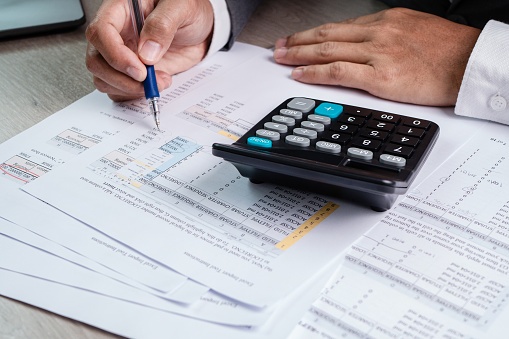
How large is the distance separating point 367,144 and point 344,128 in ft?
0.12

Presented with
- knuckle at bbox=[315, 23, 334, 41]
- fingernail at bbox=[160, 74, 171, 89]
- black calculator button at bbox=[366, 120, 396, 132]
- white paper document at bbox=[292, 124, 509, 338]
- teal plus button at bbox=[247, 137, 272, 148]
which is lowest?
white paper document at bbox=[292, 124, 509, 338]

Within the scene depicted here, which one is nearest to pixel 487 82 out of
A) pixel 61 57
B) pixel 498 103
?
pixel 498 103

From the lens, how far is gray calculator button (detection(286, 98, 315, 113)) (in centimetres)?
56

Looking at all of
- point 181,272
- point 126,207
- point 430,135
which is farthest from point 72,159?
point 430,135

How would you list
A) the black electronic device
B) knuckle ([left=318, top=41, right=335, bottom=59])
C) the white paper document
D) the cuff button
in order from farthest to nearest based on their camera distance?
the black electronic device, knuckle ([left=318, top=41, right=335, bottom=59]), the cuff button, the white paper document

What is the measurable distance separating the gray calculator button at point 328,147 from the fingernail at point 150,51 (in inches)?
10.1

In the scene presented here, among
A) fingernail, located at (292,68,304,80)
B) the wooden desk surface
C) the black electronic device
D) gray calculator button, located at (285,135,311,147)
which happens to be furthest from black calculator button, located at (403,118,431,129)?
the black electronic device

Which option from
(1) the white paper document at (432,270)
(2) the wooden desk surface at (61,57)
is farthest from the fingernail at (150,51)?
(1) the white paper document at (432,270)

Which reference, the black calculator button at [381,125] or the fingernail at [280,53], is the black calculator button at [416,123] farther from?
the fingernail at [280,53]

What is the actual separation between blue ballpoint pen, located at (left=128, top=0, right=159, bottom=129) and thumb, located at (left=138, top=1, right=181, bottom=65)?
0.01 m

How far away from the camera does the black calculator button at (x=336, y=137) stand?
500 millimetres

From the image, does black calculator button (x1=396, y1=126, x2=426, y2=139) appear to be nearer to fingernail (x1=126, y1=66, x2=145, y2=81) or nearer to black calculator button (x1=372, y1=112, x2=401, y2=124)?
black calculator button (x1=372, y1=112, x2=401, y2=124)

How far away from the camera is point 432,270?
1.40 ft

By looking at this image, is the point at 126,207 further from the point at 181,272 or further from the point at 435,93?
the point at 435,93
